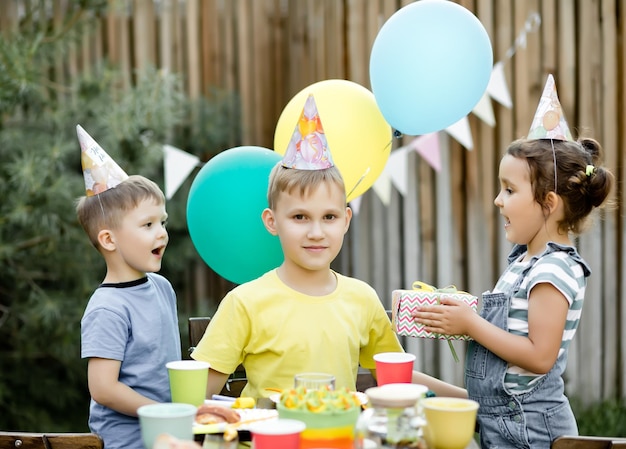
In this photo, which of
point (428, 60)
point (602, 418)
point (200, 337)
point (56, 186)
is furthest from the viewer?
point (602, 418)

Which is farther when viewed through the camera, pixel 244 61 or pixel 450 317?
pixel 244 61

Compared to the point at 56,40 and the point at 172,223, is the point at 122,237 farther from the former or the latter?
the point at 56,40

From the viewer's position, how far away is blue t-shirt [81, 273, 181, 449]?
7.57ft

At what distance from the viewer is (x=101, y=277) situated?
4500mm

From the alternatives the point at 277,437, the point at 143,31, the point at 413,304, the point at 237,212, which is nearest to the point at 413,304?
the point at 413,304

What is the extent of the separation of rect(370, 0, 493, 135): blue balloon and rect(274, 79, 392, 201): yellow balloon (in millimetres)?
80

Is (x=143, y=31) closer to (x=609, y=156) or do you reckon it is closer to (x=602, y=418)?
(x=609, y=156)

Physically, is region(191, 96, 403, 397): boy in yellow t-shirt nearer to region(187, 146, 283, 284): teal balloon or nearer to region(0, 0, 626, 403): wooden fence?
region(187, 146, 283, 284): teal balloon

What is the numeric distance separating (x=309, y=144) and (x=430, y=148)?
2253mm

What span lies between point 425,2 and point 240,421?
6.08 feet

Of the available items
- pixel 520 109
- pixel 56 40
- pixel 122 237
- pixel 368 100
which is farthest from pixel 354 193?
pixel 56 40

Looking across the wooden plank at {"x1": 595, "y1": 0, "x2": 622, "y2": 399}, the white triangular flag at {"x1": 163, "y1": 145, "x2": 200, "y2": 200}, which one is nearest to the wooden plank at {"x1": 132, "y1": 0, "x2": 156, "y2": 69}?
the white triangular flag at {"x1": 163, "y1": 145, "x2": 200, "y2": 200}

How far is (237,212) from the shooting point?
2.86 m

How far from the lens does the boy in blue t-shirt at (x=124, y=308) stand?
7.50 feet
